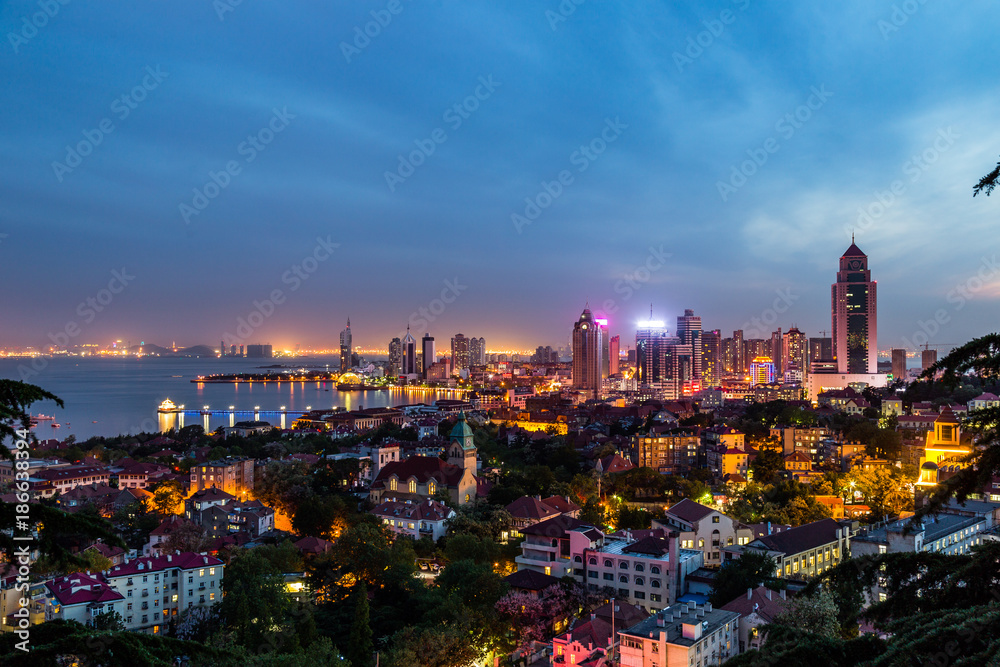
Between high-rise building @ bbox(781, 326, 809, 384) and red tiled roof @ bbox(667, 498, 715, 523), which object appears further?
high-rise building @ bbox(781, 326, 809, 384)

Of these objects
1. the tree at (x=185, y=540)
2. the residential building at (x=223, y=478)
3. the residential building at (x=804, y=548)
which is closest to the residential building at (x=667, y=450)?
the residential building at (x=804, y=548)

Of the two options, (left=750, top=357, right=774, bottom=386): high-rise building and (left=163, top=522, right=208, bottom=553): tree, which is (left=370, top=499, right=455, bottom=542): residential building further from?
(left=750, top=357, right=774, bottom=386): high-rise building

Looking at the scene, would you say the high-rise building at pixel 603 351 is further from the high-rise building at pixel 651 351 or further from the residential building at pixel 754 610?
the residential building at pixel 754 610

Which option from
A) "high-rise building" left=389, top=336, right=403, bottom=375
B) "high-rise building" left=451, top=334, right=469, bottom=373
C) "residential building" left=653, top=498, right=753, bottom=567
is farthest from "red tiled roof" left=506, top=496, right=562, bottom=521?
"high-rise building" left=451, top=334, right=469, bottom=373

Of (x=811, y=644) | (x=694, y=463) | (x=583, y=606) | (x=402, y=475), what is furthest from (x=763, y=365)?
(x=811, y=644)

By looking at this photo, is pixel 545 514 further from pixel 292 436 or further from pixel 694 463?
pixel 292 436
